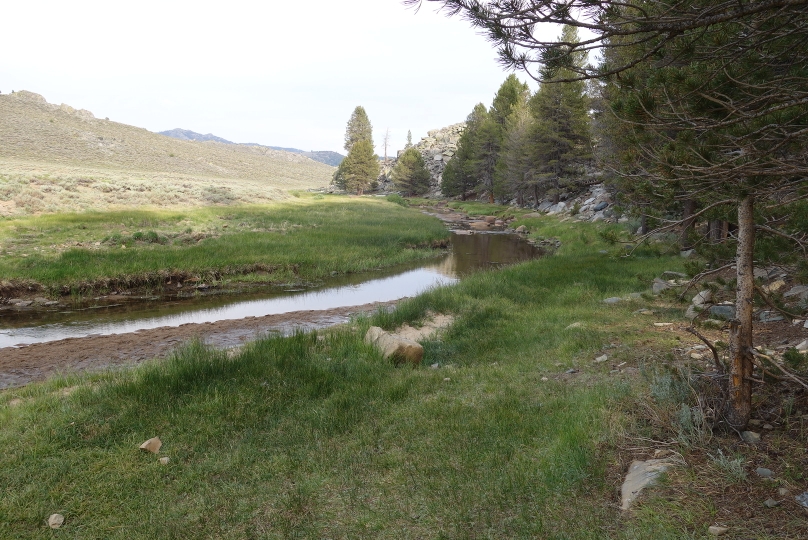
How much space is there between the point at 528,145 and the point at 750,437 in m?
41.3

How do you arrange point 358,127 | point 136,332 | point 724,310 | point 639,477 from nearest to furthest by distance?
point 639,477 < point 724,310 < point 136,332 < point 358,127

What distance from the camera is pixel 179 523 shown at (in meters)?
4.04

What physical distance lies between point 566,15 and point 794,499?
378 cm

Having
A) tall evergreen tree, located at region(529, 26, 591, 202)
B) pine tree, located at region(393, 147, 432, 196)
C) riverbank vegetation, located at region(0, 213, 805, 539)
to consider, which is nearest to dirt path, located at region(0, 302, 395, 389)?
riverbank vegetation, located at region(0, 213, 805, 539)

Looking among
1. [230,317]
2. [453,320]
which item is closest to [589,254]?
[453,320]

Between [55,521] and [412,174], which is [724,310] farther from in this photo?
[412,174]

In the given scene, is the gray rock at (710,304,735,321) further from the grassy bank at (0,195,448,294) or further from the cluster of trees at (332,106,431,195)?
the cluster of trees at (332,106,431,195)

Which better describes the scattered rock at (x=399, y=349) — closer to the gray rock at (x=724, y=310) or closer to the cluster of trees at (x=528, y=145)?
the gray rock at (x=724, y=310)

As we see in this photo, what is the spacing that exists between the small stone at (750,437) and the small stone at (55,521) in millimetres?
5738

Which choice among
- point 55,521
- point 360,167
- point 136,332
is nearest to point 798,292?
point 55,521

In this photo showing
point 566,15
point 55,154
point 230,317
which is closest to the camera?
point 566,15

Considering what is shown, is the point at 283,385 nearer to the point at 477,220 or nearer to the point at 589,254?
the point at 589,254

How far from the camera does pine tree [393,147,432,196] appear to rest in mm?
76625

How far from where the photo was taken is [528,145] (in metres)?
42.8
